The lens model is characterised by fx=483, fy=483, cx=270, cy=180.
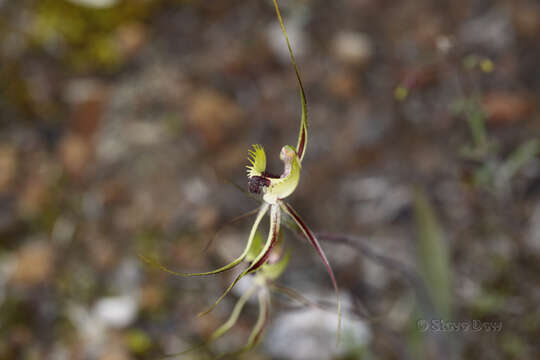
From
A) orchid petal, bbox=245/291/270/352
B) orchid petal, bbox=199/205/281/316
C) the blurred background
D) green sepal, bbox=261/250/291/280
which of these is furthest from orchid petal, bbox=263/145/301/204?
the blurred background

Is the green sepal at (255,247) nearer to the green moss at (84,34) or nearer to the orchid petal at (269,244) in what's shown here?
the orchid petal at (269,244)

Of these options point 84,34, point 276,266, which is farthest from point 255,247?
point 84,34

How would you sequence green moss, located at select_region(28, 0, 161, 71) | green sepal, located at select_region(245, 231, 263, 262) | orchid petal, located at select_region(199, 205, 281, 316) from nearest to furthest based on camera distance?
orchid petal, located at select_region(199, 205, 281, 316) → green sepal, located at select_region(245, 231, 263, 262) → green moss, located at select_region(28, 0, 161, 71)

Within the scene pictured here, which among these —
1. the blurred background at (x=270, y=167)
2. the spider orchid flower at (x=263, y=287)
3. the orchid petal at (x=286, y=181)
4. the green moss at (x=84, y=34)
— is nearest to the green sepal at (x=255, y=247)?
the spider orchid flower at (x=263, y=287)

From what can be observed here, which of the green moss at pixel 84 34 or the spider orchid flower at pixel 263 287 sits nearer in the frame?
the spider orchid flower at pixel 263 287

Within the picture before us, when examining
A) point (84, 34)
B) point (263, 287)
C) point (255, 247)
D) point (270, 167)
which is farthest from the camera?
point (84, 34)

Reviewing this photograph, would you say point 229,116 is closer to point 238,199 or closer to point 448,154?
point 238,199

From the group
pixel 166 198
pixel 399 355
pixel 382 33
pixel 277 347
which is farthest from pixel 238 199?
pixel 382 33

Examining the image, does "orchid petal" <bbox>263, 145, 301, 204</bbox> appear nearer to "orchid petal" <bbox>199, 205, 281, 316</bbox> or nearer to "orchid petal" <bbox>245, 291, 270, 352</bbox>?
"orchid petal" <bbox>199, 205, 281, 316</bbox>

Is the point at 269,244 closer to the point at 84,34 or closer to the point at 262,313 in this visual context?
the point at 262,313
